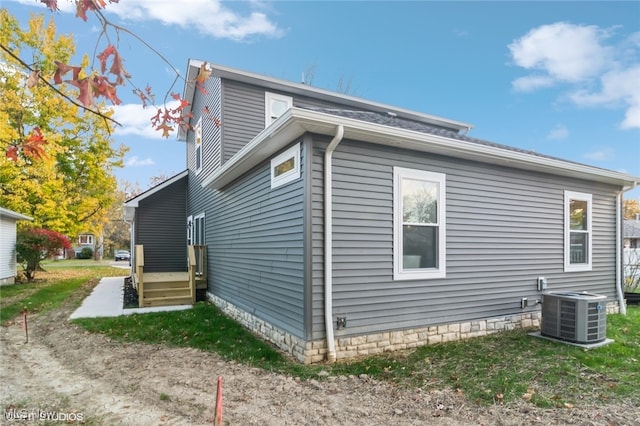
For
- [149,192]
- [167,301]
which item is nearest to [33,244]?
[149,192]

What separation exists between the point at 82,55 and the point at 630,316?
22.7 m

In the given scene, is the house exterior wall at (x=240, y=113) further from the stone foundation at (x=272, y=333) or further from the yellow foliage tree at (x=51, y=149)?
the yellow foliage tree at (x=51, y=149)

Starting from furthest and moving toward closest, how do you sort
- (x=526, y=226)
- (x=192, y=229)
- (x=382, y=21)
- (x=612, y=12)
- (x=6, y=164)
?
(x=6, y=164) → (x=382, y=21) → (x=192, y=229) → (x=612, y=12) → (x=526, y=226)

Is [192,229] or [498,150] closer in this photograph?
[498,150]

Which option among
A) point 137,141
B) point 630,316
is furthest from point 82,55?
point 630,316

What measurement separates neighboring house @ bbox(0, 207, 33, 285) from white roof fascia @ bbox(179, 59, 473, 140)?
26.8 feet

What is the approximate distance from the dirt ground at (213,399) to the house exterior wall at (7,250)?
10.8 m

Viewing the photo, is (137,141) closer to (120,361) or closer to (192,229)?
(192,229)

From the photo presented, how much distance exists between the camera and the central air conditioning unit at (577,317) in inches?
218

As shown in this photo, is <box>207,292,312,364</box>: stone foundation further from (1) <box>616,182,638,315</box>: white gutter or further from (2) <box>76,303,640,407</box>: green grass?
(1) <box>616,182,638,315</box>: white gutter

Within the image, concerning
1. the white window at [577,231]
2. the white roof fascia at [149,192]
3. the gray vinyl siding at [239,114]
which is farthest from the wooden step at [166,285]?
the white window at [577,231]

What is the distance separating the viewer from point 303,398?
3.81 m

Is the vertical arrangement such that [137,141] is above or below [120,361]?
above

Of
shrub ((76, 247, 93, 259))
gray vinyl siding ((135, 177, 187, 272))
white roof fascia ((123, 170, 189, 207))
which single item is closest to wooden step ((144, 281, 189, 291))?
gray vinyl siding ((135, 177, 187, 272))
